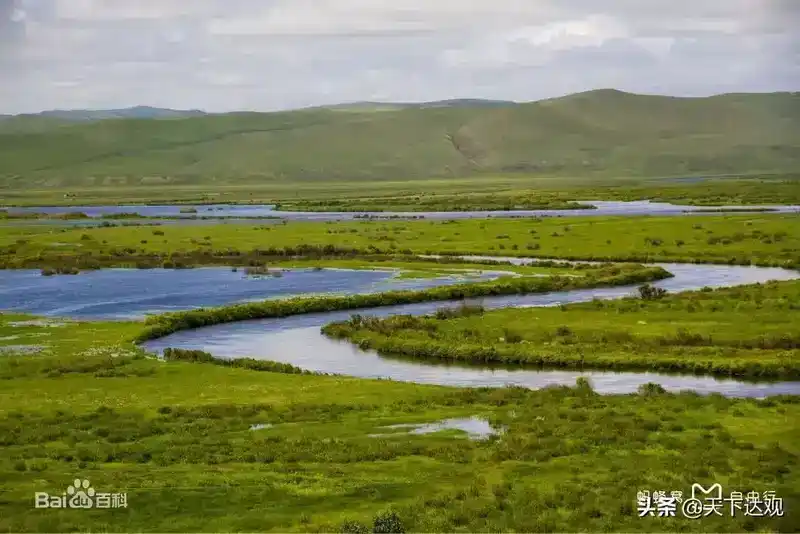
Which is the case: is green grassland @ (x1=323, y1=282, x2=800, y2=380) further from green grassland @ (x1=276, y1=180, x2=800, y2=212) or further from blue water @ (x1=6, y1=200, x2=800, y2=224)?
green grassland @ (x1=276, y1=180, x2=800, y2=212)

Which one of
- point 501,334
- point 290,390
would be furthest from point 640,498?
point 501,334

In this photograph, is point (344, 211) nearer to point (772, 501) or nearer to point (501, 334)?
point (501, 334)

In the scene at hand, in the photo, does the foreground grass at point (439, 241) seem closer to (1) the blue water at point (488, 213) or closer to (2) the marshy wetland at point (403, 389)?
(2) the marshy wetland at point (403, 389)

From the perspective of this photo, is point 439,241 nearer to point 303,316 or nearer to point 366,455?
point 303,316

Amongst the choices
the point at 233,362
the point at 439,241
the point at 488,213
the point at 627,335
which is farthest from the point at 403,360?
the point at 488,213

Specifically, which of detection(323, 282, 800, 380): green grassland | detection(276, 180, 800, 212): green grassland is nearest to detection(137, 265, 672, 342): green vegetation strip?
detection(323, 282, 800, 380): green grassland

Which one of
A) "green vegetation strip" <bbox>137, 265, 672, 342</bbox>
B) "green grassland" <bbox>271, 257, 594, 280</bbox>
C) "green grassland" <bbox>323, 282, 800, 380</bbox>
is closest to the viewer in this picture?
"green grassland" <bbox>323, 282, 800, 380</bbox>
